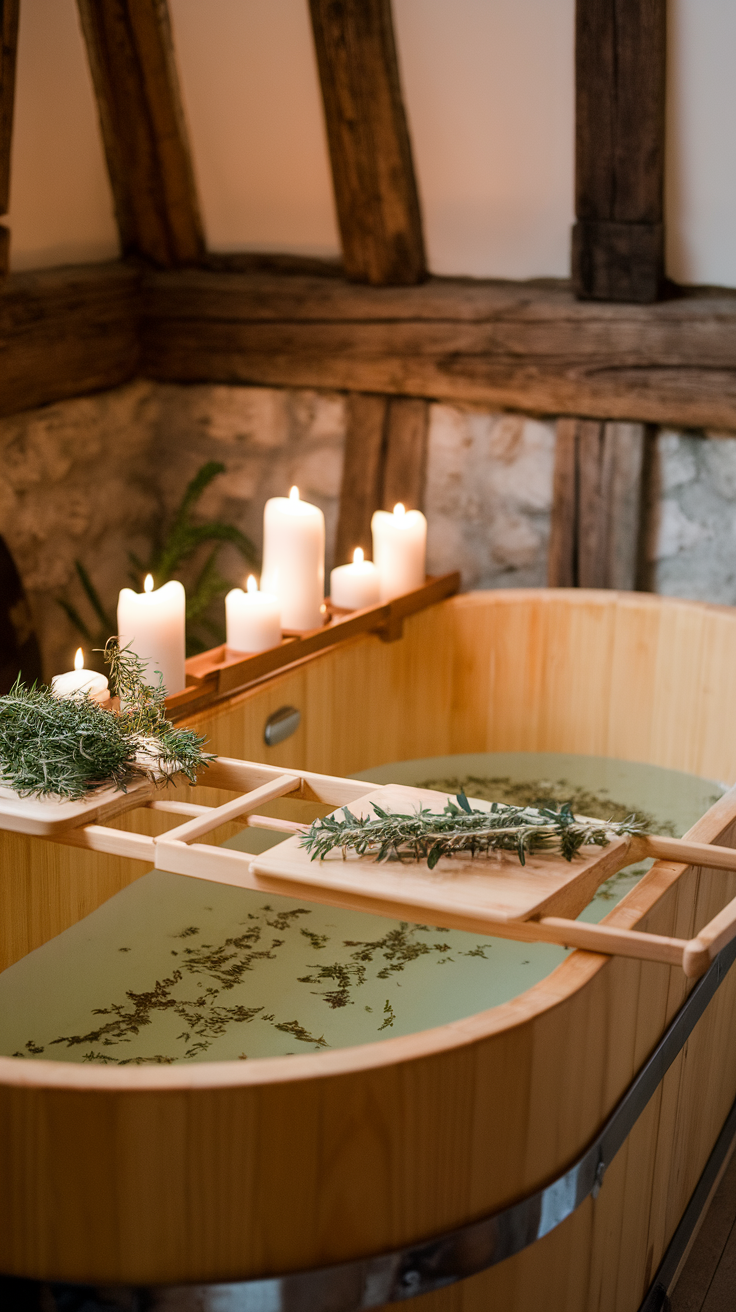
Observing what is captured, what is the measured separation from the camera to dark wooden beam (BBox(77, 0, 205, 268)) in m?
2.92

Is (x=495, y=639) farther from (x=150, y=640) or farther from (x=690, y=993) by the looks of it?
(x=690, y=993)

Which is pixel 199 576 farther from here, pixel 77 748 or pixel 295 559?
pixel 77 748

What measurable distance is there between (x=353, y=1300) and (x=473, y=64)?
2457 millimetres

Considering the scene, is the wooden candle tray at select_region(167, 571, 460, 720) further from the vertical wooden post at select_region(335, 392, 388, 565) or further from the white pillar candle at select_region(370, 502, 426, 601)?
the vertical wooden post at select_region(335, 392, 388, 565)

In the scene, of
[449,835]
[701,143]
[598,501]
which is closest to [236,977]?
[449,835]

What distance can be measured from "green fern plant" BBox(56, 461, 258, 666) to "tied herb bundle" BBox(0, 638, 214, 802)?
65.6 inches

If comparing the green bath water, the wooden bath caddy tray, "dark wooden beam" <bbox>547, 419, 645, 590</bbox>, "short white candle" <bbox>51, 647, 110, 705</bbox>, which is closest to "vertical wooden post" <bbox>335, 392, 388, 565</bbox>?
"dark wooden beam" <bbox>547, 419, 645, 590</bbox>

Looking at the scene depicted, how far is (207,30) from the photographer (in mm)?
2908

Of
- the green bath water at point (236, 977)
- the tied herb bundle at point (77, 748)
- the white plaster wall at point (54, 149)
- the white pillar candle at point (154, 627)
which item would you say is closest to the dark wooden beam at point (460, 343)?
the white plaster wall at point (54, 149)

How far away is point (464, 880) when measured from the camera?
1277 millimetres

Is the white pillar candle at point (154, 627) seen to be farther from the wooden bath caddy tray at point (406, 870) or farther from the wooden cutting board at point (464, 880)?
the wooden cutting board at point (464, 880)

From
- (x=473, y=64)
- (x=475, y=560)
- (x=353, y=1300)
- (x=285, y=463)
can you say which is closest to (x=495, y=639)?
(x=475, y=560)

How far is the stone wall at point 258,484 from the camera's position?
9.57 feet

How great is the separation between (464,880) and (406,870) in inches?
2.5
